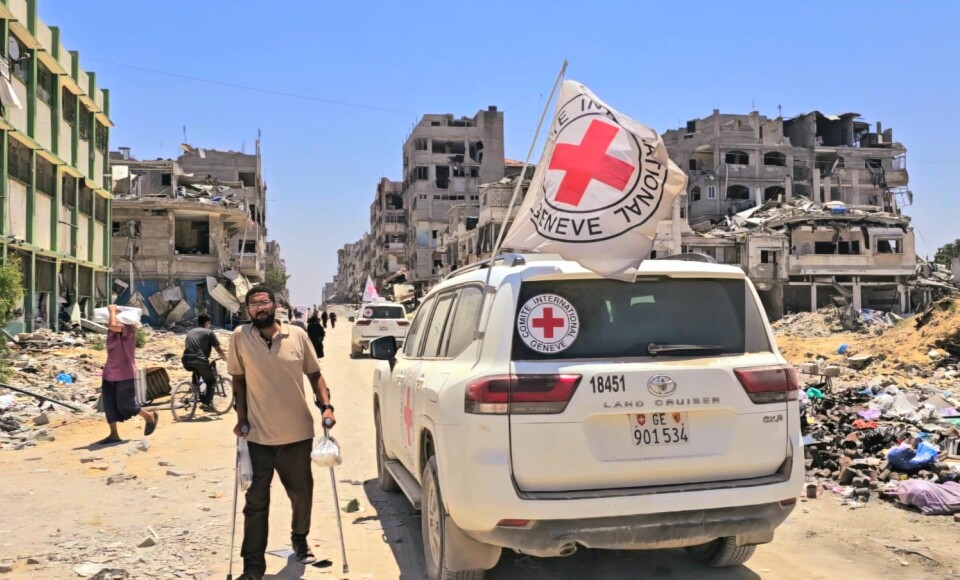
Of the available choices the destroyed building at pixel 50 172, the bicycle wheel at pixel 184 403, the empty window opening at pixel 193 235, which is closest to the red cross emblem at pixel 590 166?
the bicycle wheel at pixel 184 403

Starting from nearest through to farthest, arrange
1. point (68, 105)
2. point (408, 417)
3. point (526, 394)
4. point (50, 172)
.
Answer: point (526, 394), point (408, 417), point (50, 172), point (68, 105)

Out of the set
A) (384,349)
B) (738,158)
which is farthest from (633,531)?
(738,158)

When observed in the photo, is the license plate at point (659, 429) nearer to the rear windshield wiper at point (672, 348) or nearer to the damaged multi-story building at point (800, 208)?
the rear windshield wiper at point (672, 348)

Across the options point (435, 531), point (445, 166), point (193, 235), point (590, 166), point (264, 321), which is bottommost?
point (435, 531)

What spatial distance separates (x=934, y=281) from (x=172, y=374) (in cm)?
6051

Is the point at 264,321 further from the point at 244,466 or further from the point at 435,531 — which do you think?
the point at 435,531

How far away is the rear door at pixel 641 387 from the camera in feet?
13.3

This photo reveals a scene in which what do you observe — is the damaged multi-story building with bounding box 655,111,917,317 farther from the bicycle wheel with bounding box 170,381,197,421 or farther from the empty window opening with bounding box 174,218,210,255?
the bicycle wheel with bounding box 170,381,197,421

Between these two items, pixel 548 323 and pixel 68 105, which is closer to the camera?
pixel 548 323

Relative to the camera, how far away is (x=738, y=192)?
73188mm

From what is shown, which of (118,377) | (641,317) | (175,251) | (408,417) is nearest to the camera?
(641,317)

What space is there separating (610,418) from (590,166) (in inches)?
68.4

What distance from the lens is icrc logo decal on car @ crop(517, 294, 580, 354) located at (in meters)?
4.23

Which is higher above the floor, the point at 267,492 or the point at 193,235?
the point at 193,235
